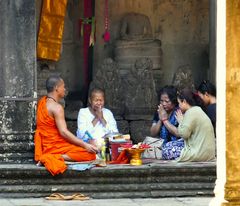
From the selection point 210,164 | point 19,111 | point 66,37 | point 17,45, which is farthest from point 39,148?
point 66,37

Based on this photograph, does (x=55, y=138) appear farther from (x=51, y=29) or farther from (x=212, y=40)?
(x=212, y=40)

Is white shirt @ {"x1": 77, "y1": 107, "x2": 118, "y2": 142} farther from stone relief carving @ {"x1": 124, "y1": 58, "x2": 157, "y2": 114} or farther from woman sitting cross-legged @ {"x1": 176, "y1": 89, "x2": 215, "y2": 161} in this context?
stone relief carving @ {"x1": 124, "y1": 58, "x2": 157, "y2": 114}

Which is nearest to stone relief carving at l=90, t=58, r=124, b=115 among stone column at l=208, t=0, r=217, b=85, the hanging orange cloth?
the hanging orange cloth

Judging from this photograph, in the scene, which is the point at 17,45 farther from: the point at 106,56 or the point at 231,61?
the point at 231,61

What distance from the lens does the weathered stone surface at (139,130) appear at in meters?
15.2

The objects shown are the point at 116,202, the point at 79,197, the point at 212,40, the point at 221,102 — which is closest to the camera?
the point at 221,102

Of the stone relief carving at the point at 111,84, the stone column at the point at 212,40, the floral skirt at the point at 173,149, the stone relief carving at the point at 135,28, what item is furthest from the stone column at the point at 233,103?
the stone relief carving at the point at 135,28

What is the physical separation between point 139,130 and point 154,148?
182 cm

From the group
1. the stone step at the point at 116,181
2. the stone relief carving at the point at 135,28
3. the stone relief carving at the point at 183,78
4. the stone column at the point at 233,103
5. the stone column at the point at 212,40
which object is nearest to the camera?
the stone column at the point at 233,103

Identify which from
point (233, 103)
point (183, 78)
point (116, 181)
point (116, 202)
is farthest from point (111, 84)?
point (233, 103)

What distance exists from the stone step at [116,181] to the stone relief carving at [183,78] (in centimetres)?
280

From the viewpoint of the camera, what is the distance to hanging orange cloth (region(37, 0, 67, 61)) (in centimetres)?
1452

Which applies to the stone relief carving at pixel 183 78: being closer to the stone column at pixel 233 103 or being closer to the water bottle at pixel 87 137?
the water bottle at pixel 87 137

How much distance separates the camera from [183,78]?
1545cm
